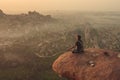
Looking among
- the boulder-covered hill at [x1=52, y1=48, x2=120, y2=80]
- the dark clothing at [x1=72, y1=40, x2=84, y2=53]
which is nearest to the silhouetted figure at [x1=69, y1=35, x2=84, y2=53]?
the dark clothing at [x1=72, y1=40, x2=84, y2=53]

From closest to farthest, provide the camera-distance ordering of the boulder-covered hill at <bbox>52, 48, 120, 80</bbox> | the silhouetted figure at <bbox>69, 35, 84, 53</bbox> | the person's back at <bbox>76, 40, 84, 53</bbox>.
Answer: the boulder-covered hill at <bbox>52, 48, 120, 80</bbox> < the person's back at <bbox>76, 40, 84, 53</bbox> < the silhouetted figure at <bbox>69, 35, 84, 53</bbox>

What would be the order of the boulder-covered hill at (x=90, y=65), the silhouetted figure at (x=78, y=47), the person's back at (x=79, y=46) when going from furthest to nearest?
the silhouetted figure at (x=78, y=47) → the person's back at (x=79, y=46) → the boulder-covered hill at (x=90, y=65)

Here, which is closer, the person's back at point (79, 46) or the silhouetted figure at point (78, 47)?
the person's back at point (79, 46)

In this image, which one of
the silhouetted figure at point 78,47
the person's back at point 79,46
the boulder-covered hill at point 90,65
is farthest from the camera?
the silhouetted figure at point 78,47

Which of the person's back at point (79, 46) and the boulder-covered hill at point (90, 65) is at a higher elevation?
the person's back at point (79, 46)

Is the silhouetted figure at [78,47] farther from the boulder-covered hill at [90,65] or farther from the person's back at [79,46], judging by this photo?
the boulder-covered hill at [90,65]

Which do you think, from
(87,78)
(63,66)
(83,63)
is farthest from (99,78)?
(63,66)

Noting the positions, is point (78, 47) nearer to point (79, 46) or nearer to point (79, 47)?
point (79, 47)

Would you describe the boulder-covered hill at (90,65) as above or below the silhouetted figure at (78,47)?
below

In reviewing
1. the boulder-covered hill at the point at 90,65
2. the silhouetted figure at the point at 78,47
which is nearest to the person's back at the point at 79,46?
the silhouetted figure at the point at 78,47

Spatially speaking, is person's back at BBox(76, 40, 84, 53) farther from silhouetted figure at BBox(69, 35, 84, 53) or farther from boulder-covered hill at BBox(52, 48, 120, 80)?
boulder-covered hill at BBox(52, 48, 120, 80)

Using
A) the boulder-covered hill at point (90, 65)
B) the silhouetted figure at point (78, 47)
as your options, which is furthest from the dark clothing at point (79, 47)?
the boulder-covered hill at point (90, 65)
